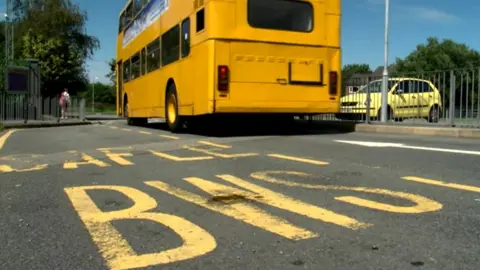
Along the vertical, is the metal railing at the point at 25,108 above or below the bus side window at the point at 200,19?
below

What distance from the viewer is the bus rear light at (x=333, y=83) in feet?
39.3

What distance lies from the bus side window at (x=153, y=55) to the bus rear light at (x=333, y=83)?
5.32m

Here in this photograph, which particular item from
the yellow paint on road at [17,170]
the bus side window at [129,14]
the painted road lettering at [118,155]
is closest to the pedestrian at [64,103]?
the bus side window at [129,14]

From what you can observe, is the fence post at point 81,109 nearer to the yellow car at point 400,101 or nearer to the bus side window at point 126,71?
the bus side window at point 126,71

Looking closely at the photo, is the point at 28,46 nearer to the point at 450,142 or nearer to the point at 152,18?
the point at 152,18

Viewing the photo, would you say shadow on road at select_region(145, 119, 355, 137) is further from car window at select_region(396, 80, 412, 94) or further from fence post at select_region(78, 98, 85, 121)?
fence post at select_region(78, 98, 85, 121)

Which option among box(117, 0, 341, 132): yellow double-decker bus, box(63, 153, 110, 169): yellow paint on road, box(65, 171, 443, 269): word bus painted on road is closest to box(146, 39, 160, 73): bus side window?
box(117, 0, 341, 132): yellow double-decker bus

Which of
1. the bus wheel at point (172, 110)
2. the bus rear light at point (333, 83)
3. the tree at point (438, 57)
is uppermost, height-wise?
the tree at point (438, 57)

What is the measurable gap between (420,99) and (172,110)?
654cm

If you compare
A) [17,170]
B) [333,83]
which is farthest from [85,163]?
[333,83]

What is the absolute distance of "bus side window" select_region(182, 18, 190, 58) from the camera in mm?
12117

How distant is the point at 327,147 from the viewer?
9055 millimetres

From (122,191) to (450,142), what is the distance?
6.79 metres

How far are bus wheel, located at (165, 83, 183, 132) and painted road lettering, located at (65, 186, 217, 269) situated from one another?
8083 mm
